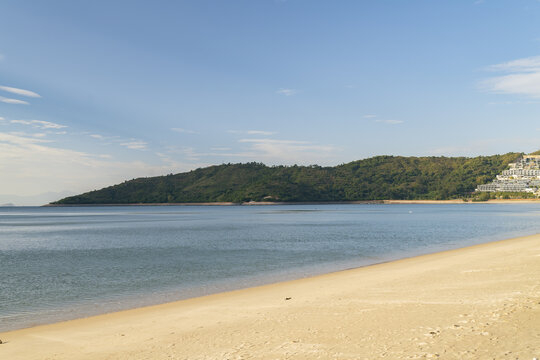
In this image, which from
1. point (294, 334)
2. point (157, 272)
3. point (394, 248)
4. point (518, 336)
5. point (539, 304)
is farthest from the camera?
point (394, 248)

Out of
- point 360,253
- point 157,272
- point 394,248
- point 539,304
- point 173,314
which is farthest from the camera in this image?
point 394,248

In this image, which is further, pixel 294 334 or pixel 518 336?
pixel 294 334

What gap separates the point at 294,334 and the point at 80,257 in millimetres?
25579

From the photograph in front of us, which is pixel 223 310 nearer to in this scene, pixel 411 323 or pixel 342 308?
pixel 342 308

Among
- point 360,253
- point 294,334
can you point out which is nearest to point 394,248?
point 360,253

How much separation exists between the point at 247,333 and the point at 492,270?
12.6 m

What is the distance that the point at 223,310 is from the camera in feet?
41.4

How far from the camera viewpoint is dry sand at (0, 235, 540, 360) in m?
7.79

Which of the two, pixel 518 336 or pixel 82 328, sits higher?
pixel 518 336

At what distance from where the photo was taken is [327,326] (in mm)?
9688

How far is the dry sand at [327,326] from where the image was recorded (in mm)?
7789

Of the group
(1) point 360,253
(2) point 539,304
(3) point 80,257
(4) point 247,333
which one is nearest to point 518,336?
(2) point 539,304

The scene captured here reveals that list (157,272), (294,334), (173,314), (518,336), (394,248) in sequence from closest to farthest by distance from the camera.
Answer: (518,336), (294,334), (173,314), (157,272), (394,248)

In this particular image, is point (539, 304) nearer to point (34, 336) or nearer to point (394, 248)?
point (34, 336)
